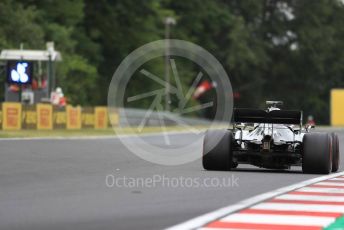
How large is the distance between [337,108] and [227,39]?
19.9m

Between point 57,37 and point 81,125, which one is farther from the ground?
point 57,37

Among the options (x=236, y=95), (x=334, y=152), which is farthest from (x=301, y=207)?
(x=236, y=95)

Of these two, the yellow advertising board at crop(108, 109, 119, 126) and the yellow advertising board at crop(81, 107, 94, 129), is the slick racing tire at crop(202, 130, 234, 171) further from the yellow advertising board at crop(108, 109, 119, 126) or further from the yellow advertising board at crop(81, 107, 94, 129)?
the yellow advertising board at crop(108, 109, 119, 126)

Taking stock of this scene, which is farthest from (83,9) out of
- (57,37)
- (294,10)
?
(294,10)

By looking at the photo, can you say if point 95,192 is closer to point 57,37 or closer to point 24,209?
point 24,209

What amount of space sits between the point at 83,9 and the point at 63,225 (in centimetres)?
6962

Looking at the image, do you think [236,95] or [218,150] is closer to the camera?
[218,150]

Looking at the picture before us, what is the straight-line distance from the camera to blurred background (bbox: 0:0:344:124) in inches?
2876

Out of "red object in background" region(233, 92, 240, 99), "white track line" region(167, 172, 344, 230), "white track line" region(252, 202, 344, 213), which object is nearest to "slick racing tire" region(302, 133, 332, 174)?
"white track line" region(167, 172, 344, 230)

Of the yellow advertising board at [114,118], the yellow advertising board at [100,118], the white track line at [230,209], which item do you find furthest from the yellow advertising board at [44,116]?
the white track line at [230,209]

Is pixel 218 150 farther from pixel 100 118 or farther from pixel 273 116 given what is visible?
pixel 100 118

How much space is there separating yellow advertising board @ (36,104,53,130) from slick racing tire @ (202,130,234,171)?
21.7m

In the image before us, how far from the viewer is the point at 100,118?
46438 millimetres

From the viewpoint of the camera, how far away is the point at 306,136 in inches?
688
